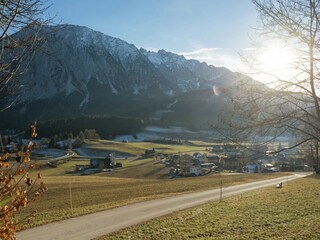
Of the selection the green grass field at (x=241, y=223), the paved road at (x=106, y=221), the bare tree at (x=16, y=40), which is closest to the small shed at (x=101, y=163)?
the paved road at (x=106, y=221)

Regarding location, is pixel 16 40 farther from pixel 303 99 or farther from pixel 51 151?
pixel 51 151

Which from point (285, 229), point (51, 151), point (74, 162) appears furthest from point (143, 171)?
point (285, 229)

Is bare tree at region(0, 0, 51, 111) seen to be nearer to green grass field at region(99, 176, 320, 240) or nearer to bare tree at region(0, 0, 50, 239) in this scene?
bare tree at region(0, 0, 50, 239)

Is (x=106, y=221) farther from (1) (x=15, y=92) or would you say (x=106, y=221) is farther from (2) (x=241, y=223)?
(1) (x=15, y=92)

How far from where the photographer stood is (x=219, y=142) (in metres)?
9.16

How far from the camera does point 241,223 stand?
14.9m

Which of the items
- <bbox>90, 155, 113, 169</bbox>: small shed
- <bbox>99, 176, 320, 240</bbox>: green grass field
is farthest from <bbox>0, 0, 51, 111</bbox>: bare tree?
<bbox>90, 155, 113, 169</bbox>: small shed

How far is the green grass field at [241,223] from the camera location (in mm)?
12716

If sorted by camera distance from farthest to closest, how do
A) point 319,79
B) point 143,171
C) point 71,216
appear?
point 143,171 < point 71,216 < point 319,79

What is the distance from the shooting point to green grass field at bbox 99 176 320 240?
12.7 meters

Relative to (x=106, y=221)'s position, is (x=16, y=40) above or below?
above

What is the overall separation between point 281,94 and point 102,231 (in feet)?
32.1

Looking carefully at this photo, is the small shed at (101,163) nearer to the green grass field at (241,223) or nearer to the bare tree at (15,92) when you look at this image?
the green grass field at (241,223)

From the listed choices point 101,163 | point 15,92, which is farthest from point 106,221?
point 101,163
